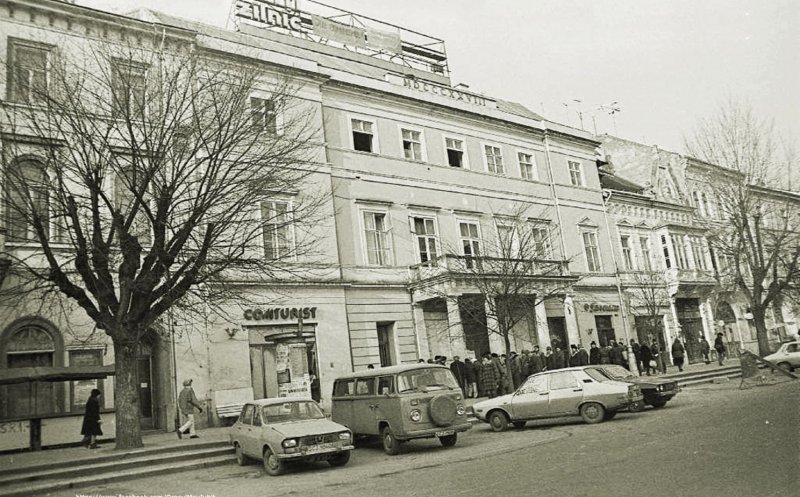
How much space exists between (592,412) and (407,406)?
16.4 ft

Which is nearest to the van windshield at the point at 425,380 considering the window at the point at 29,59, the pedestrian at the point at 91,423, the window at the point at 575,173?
the pedestrian at the point at 91,423

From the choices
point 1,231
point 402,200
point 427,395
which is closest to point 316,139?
point 402,200

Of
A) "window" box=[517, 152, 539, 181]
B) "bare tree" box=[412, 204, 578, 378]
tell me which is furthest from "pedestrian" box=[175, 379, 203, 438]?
"window" box=[517, 152, 539, 181]

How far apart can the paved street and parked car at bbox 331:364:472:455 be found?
1.56 ft

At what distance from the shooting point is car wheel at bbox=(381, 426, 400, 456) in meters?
13.8

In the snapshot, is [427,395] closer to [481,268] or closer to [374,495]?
[374,495]

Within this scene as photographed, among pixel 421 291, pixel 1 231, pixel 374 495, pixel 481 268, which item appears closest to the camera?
pixel 374 495

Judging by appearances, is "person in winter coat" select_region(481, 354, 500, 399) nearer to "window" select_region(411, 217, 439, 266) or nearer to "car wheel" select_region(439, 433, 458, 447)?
"window" select_region(411, 217, 439, 266)

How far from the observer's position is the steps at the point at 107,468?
1225 centimetres

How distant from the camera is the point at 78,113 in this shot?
1443 cm

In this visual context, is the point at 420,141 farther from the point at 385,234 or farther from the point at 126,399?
the point at 126,399

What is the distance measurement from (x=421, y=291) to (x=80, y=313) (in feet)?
43.5

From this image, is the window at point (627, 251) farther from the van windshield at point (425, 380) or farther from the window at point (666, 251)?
the van windshield at point (425, 380)

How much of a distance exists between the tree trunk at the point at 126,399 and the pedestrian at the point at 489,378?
12.7 meters
